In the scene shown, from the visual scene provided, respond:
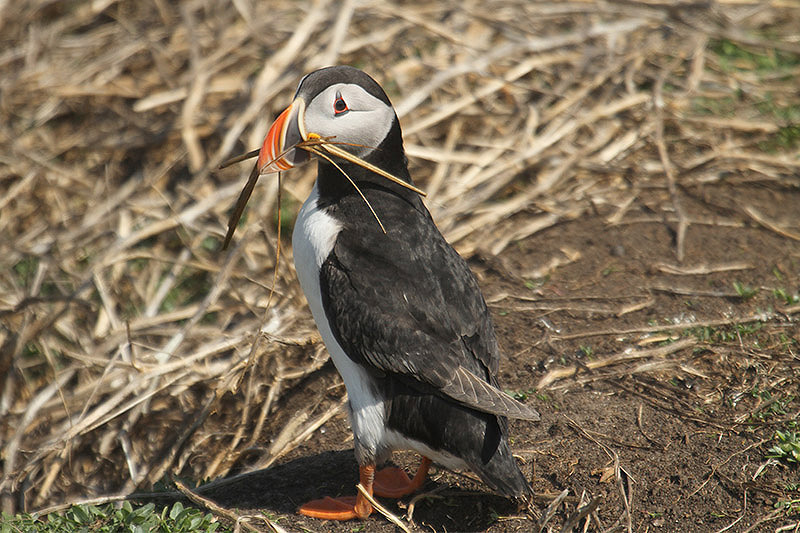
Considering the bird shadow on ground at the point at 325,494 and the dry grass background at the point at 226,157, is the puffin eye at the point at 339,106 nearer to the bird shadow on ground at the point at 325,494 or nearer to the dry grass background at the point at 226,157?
the dry grass background at the point at 226,157

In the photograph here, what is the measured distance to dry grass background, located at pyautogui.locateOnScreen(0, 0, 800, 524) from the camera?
4.64 metres

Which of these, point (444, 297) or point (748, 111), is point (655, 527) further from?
point (748, 111)

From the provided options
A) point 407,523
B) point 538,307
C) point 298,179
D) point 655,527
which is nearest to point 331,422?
point 407,523

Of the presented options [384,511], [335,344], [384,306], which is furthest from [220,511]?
[384,306]

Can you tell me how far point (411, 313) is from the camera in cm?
338

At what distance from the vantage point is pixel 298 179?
6.36 metres

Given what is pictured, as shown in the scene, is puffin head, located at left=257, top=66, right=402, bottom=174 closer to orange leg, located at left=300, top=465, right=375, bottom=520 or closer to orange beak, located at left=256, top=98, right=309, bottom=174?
orange beak, located at left=256, top=98, right=309, bottom=174

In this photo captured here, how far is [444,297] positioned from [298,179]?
3134mm

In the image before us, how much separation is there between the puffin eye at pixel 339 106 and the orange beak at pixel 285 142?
0.13 metres

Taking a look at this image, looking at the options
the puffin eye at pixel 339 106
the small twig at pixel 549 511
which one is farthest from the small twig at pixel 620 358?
the puffin eye at pixel 339 106

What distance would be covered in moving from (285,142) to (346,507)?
5.03 feet

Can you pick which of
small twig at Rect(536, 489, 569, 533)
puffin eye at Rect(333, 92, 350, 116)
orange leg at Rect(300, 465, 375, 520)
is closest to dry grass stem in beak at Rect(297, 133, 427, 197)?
puffin eye at Rect(333, 92, 350, 116)

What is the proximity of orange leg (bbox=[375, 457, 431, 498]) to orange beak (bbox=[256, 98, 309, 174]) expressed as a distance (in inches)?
55.2

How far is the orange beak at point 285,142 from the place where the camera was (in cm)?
341
